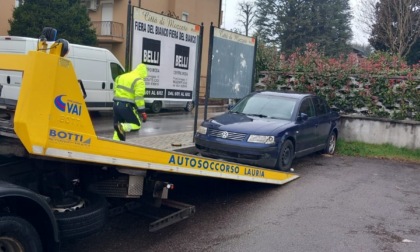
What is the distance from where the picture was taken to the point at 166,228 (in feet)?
18.2

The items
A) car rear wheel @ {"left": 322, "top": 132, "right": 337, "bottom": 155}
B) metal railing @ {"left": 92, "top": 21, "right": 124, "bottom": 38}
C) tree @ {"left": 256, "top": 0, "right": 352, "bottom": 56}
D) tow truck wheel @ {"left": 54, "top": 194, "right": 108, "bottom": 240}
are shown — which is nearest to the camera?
tow truck wheel @ {"left": 54, "top": 194, "right": 108, "bottom": 240}

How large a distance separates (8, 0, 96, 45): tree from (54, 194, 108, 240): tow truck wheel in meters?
20.7

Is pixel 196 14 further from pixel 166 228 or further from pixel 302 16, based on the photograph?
pixel 166 228

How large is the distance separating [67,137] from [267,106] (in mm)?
6186

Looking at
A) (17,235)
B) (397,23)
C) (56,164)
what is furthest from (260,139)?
(397,23)

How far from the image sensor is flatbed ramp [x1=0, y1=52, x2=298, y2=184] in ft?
11.4

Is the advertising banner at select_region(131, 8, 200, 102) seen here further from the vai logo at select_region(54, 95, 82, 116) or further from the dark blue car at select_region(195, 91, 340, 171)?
the vai logo at select_region(54, 95, 82, 116)

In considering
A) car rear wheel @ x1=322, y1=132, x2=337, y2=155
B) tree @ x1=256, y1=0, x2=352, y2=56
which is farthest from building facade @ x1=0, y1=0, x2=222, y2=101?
car rear wheel @ x1=322, y1=132, x2=337, y2=155

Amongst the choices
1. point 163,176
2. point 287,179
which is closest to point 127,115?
Result: point 163,176

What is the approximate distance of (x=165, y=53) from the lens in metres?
9.49

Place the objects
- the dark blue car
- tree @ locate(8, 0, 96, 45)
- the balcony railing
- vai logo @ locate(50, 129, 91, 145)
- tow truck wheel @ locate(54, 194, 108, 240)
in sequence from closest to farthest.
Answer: vai logo @ locate(50, 129, 91, 145) → tow truck wheel @ locate(54, 194, 108, 240) → the dark blue car → tree @ locate(8, 0, 96, 45) → the balcony railing

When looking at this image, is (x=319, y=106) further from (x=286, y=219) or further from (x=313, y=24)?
(x=313, y=24)

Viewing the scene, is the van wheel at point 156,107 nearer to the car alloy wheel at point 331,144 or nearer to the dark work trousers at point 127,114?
the car alloy wheel at point 331,144

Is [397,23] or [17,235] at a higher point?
[397,23]
